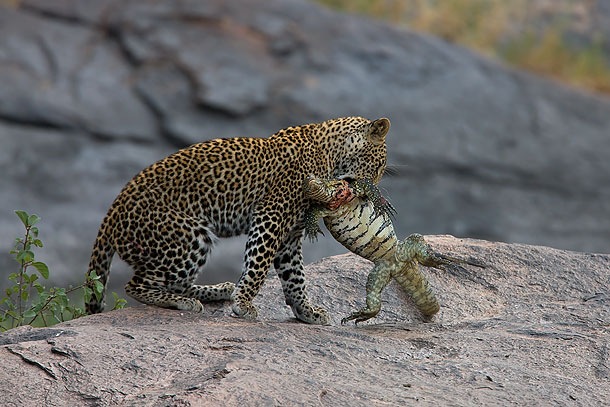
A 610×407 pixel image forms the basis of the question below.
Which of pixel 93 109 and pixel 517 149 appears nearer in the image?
pixel 93 109

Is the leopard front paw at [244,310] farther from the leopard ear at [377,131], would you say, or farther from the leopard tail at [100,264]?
the leopard ear at [377,131]

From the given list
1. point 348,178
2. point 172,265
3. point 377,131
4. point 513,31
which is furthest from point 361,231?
point 513,31

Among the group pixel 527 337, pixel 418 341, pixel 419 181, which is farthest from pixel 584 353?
pixel 419 181

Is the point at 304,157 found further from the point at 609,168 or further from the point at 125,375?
the point at 609,168

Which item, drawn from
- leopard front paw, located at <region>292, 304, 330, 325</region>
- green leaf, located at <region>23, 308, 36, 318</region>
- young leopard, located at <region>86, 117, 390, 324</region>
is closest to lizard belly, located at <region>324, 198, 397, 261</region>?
young leopard, located at <region>86, 117, 390, 324</region>

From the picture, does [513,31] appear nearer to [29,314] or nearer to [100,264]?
[100,264]

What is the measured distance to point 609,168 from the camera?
61.6ft

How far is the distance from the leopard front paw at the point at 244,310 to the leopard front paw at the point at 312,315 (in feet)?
1.51

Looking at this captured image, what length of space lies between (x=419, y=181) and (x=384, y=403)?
12.3m

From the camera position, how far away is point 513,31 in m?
23.0

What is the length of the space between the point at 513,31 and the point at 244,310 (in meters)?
16.6

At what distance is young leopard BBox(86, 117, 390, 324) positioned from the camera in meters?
7.71

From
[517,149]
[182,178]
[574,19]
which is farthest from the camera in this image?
[574,19]

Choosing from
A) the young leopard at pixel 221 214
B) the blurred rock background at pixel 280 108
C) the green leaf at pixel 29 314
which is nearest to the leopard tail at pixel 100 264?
the young leopard at pixel 221 214
